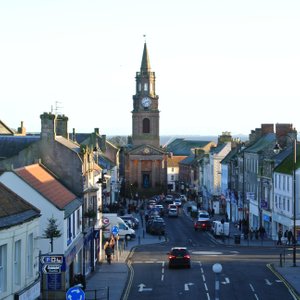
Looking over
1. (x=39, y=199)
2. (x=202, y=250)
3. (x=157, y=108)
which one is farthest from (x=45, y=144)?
(x=157, y=108)

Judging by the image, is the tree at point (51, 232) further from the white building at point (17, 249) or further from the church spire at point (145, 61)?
the church spire at point (145, 61)

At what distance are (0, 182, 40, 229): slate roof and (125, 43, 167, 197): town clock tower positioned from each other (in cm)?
13111

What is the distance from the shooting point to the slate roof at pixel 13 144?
52469 mm

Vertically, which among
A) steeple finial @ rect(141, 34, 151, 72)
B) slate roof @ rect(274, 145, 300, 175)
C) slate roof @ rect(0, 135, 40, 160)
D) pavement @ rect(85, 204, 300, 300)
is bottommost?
pavement @ rect(85, 204, 300, 300)

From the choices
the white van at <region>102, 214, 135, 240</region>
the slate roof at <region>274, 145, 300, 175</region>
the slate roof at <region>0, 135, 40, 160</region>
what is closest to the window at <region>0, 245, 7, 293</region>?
the slate roof at <region>0, 135, 40, 160</region>

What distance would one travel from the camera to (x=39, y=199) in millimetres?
36625

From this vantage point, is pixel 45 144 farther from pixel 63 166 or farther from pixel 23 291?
pixel 23 291

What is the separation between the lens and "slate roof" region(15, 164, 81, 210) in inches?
1474

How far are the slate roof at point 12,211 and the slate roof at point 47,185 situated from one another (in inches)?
415

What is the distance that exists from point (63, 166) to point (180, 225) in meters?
44.7

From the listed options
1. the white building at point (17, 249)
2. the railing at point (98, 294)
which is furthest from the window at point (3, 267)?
the railing at point (98, 294)

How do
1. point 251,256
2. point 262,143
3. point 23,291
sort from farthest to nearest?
1. point 262,143
2. point 251,256
3. point 23,291

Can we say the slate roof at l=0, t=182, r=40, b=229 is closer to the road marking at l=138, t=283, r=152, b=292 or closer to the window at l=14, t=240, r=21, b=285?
the window at l=14, t=240, r=21, b=285

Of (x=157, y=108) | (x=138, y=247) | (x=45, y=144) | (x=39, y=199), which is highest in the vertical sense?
(x=157, y=108)
